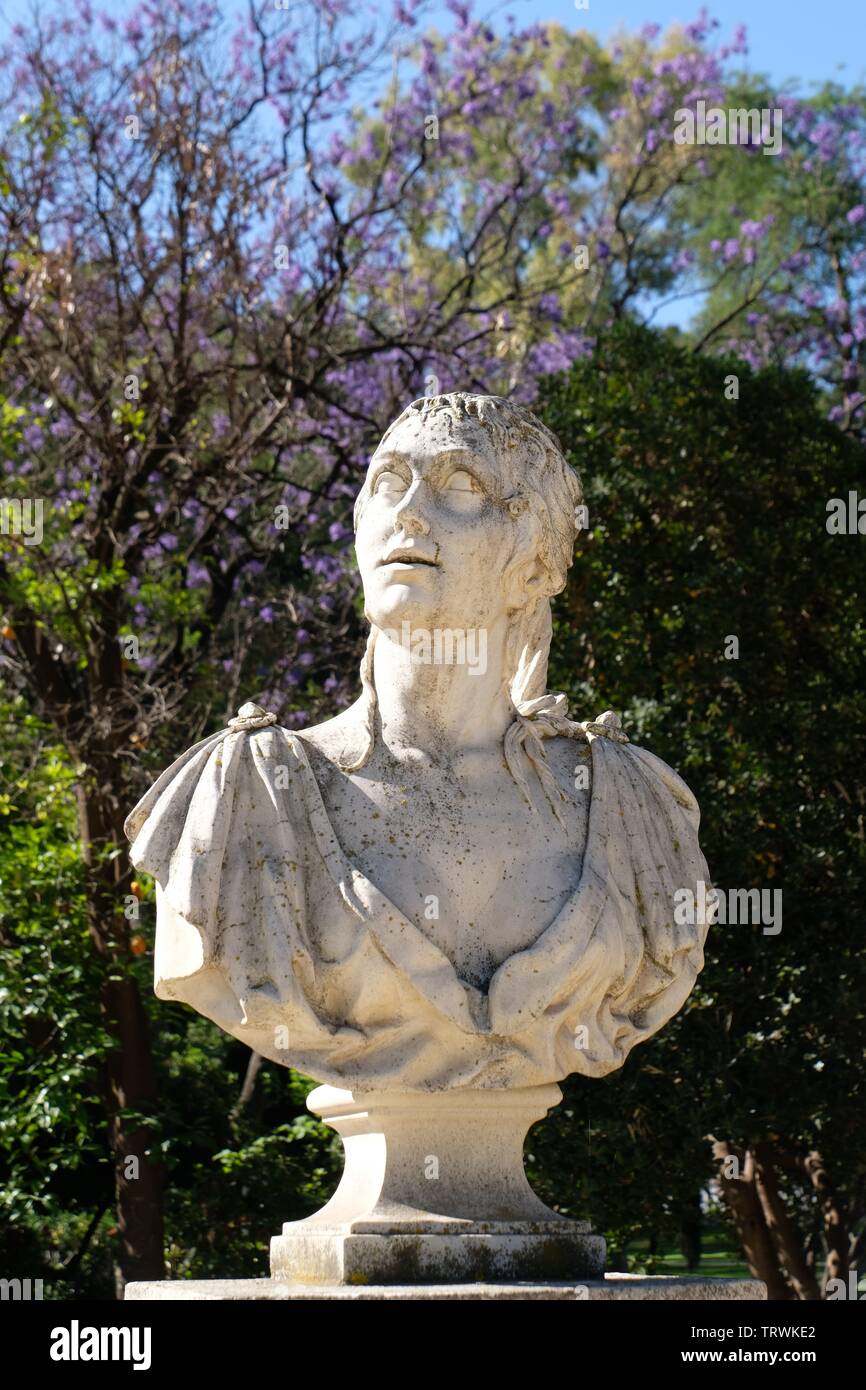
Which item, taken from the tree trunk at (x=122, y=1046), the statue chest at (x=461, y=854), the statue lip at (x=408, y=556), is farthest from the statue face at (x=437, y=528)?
the tree trunk at (x=122, y=1046)

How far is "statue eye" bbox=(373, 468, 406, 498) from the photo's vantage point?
4910 millimetres

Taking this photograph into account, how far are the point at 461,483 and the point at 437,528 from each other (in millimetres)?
156

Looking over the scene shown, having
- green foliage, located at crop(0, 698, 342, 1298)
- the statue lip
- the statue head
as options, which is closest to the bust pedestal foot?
the statue head

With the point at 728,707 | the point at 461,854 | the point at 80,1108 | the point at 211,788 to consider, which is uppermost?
the point at 728,707

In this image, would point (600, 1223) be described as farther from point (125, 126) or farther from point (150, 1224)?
Answer: point (125, 126)

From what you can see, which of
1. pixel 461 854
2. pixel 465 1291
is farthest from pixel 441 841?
pixel 465 1291

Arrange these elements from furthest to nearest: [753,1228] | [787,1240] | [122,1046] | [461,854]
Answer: [787,1240], [753,1228], [122,1046], [461,854]

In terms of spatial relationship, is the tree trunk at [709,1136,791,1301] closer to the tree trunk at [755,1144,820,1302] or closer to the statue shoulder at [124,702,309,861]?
the tree trunk at [755,1144,820,1302]

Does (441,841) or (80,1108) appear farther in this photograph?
(80,1108)

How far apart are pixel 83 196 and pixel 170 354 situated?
103 centimetres

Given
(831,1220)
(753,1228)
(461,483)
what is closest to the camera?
(461,483)

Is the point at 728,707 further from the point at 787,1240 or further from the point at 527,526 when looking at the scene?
the point at 527,526

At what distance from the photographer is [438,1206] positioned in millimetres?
4598
